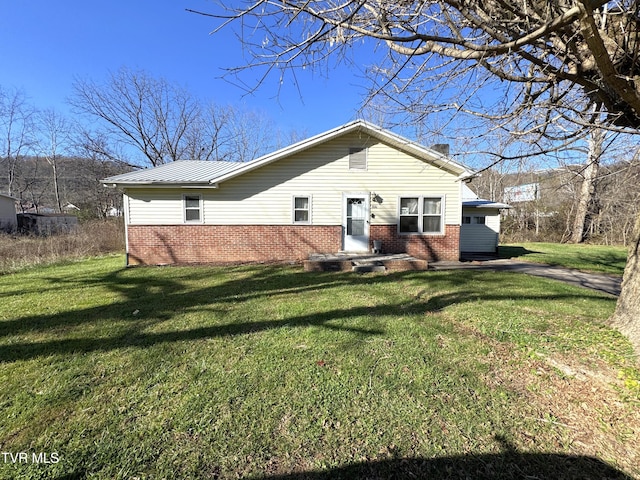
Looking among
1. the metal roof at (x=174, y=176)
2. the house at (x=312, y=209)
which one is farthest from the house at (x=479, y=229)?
the metal roof at (x=174, y=176)

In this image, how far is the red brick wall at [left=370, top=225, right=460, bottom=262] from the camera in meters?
10.3

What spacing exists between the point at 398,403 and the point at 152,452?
1986 millimetres

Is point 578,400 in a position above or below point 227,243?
below

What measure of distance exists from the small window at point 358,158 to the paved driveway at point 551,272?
4283 mm

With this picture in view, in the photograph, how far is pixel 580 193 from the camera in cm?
1925

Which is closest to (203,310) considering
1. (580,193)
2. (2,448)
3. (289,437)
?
(2,448)

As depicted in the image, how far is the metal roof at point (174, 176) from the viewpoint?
9298 millimetres

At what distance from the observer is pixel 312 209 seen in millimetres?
10289

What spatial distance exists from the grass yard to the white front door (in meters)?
5.22

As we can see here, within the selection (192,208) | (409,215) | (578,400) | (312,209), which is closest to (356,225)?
(312,209)

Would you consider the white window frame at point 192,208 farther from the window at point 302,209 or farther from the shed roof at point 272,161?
the window at point 302,209

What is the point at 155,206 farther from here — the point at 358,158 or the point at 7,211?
the point at 7,211

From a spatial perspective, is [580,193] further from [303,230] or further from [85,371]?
[85,371]

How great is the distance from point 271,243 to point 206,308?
526 centimetres
